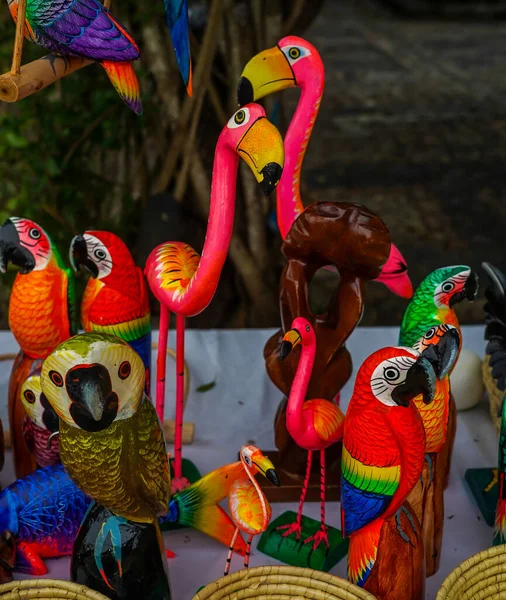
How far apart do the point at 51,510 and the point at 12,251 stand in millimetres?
322

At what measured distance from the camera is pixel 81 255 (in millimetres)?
1001

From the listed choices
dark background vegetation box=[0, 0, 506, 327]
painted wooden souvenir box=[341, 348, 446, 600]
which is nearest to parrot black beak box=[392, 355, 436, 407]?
painted wooden souvenir box=[341, 348, 446, 600]

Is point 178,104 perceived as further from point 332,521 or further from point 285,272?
point 332,521

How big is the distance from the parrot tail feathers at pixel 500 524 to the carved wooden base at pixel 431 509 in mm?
62

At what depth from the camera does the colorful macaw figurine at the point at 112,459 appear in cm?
73

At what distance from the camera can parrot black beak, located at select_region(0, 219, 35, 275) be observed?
99 cm

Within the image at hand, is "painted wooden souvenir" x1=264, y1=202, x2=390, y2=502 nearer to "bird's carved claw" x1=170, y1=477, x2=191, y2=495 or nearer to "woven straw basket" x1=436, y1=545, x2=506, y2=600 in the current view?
"bird's carved claw" x1=170, y1=477, x2=191, y2=495

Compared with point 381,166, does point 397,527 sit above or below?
above

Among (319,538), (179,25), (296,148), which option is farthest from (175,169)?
(319,538)

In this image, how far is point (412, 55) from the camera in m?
5.19

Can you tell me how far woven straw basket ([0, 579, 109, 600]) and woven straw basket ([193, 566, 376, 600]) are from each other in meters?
0.14

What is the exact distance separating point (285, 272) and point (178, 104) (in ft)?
3.02

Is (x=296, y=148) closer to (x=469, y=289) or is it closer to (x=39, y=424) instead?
(x=469, y=289)

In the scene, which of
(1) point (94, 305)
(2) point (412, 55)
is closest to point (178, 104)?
(1) point (94, 305)
